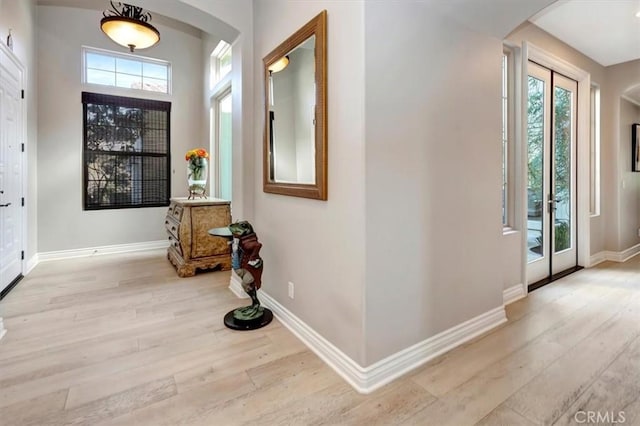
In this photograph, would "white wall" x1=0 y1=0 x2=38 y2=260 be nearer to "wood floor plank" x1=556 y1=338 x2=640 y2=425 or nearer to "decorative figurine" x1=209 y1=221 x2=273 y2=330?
"decorative figurine" x1=209 y1=221 x2=273 y2=330

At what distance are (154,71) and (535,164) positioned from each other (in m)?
5.72

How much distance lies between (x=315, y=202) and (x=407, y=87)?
91 centimetres

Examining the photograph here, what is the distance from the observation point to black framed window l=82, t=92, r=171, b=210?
504 centimetres

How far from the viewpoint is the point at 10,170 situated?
11.9ft

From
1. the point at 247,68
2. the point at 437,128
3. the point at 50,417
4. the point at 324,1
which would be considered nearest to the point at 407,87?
the point at 437,128

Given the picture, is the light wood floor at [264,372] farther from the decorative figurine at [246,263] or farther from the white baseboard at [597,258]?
the white baseboard at [597,258]

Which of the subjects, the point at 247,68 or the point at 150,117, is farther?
the point at 150,117

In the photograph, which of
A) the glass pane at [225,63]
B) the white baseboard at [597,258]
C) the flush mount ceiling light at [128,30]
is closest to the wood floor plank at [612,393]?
the white baseboard at [597,258]

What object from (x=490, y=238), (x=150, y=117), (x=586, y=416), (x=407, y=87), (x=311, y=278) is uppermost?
(x=150, y=117)

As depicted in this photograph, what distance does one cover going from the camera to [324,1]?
2.05 metres

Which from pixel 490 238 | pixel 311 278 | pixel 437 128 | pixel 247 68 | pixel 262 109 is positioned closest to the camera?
pixel 437 128

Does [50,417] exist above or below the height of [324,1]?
below

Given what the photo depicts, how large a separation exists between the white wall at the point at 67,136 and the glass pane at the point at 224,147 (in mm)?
1096

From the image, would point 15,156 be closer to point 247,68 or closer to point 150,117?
point 150,117
